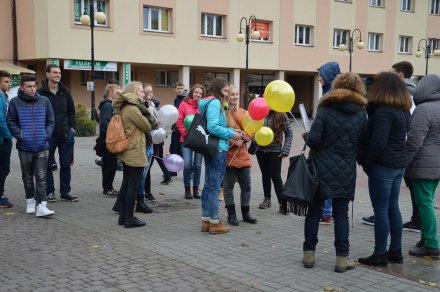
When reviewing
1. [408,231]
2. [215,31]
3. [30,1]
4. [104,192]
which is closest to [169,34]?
[215,31]

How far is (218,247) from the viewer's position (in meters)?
5.80

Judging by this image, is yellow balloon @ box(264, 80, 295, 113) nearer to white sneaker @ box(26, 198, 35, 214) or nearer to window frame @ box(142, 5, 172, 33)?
Result: white sneaker @ box(26, 198, 35, 214)

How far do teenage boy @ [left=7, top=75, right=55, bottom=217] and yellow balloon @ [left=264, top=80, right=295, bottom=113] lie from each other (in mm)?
3229

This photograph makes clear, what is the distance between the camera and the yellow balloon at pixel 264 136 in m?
7.10

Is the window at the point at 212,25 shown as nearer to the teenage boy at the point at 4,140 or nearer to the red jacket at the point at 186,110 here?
the red jacket at the point at 186,110

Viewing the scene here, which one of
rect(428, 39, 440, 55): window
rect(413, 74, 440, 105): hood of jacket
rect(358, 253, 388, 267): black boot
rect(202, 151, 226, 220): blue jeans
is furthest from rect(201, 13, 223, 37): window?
rect(358, 253, 388, 267): black boot

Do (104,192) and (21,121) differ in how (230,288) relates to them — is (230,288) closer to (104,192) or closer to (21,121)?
(21,121)

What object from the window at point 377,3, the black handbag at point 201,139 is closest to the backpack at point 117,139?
the black handbag at point 201,139

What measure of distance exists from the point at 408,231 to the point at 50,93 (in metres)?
5.62

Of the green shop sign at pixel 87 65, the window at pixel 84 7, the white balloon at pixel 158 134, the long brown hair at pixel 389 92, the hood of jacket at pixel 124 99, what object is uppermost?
the window at pixel 84 7

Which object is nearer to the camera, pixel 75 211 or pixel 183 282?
pixel 183 282

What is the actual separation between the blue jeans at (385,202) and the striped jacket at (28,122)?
176 inches

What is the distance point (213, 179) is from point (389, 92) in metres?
2.35

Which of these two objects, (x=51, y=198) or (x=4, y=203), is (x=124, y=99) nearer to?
(x=51, y=198)
